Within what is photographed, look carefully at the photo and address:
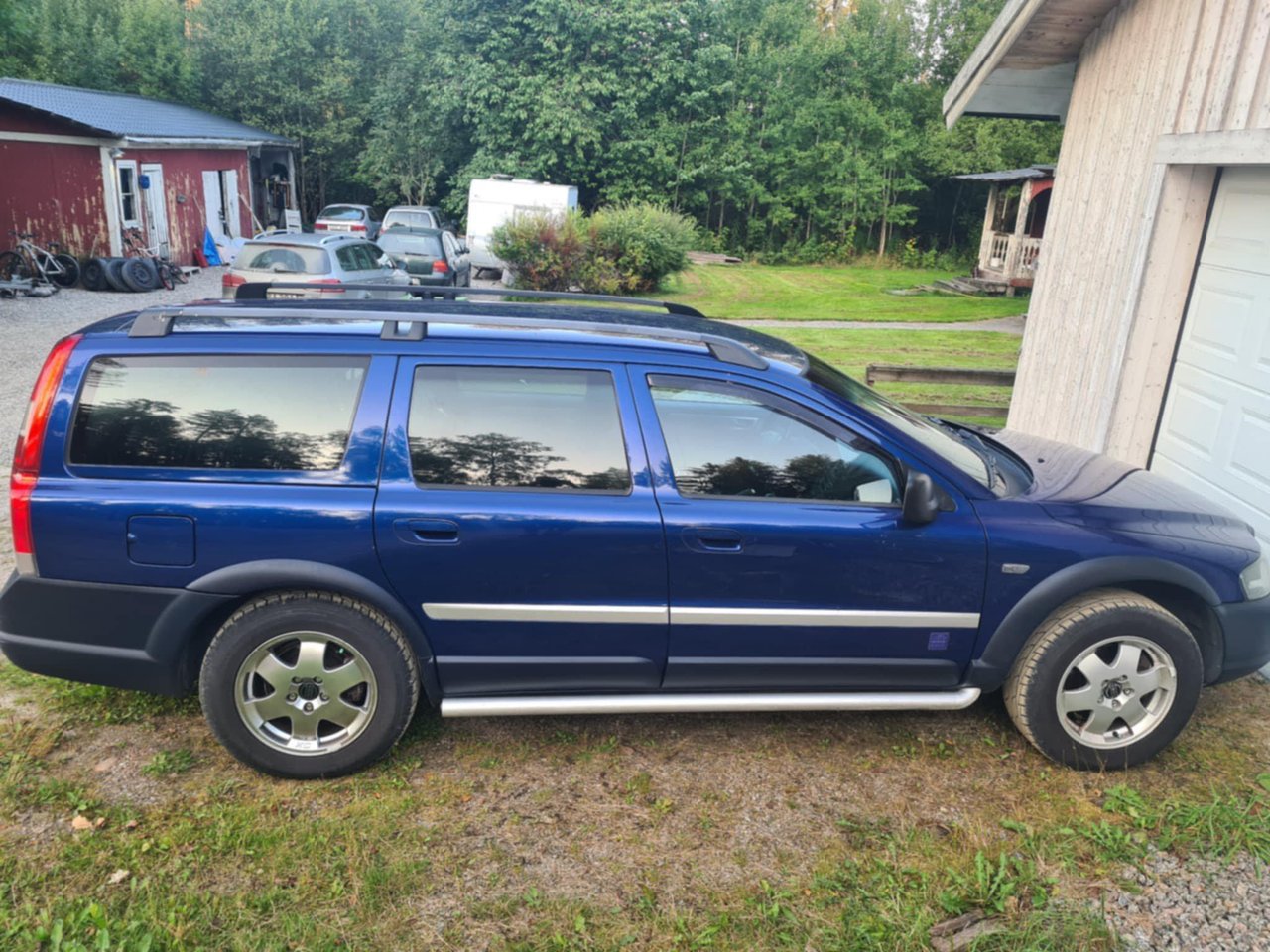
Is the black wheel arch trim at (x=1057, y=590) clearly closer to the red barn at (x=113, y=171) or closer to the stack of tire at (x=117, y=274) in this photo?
the stack of tire at (x=117, y=274)

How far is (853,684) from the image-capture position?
3879 mm

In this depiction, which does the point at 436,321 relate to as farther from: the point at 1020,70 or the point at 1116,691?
the point at 1020,70

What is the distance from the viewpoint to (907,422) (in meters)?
4.18

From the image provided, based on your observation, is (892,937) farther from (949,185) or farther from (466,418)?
(949,185)

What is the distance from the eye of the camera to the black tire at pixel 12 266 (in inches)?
745

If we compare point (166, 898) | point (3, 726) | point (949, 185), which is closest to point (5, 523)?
point (3, 726)

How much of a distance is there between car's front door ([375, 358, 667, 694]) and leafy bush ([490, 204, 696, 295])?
15.8 metres

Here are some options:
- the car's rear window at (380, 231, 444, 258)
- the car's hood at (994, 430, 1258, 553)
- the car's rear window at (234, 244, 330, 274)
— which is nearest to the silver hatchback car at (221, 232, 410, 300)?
the car's rear window at (234, 244, 330, 274)

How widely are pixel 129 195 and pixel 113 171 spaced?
0.93 meters

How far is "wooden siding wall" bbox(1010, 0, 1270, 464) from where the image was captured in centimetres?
592

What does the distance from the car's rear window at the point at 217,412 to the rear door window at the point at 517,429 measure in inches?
12.1

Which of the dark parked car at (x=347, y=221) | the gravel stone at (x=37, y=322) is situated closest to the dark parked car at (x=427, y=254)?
the gravel stone at (x=37, y=322)

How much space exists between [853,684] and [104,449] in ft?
9.81

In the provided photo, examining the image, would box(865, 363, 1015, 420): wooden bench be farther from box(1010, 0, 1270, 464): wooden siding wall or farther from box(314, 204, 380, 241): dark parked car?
box(314, 204, 380, 241): dark parked car
